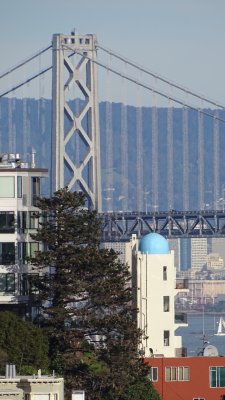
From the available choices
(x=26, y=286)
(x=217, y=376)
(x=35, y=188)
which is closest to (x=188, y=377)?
(x=217, y=376)

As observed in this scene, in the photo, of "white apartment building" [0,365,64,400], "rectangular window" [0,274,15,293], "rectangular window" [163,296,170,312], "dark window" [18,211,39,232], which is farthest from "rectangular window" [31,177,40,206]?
"white apartment building" [0,365,64,400]

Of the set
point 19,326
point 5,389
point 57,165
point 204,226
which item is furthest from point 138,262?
point 204,226

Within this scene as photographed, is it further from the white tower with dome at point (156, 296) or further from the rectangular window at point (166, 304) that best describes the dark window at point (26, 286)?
the rectangular window at point (166, 304)

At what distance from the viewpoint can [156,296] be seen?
5441 centimetres

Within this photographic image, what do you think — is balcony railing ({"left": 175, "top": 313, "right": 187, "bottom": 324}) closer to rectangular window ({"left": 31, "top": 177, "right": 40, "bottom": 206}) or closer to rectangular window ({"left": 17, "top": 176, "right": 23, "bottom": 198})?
rectangular window ({"left": 31, "top": 177, "right": 40, "bottom": 206})

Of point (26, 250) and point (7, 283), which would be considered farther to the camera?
point (26, 250)

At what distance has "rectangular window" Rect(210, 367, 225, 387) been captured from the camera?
4978 cm

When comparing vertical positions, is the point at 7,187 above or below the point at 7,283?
above

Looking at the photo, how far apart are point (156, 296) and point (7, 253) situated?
231 inches

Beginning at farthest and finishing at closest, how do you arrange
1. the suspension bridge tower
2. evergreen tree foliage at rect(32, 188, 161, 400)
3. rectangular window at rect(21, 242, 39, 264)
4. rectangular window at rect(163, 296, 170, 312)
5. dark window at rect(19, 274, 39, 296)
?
the suspension bridge tower
rectangular window at rect(163, 296, 170, 312)
rectangular window at rect(21, 242, 39, 264)
dark window at rect(19, 274, 39, 296)
evergreen tree foliage at rect(32, 188, 161, 400)

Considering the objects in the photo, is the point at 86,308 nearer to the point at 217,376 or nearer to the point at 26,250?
the point at 26,250

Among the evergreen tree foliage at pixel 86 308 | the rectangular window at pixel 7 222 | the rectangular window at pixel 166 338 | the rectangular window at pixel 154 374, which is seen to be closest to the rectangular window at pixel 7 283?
the rectangular window at pixel 7 222

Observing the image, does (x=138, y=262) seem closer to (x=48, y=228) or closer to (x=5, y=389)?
(x=48, y=228)

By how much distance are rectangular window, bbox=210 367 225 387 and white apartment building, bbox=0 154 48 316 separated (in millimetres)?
4592
